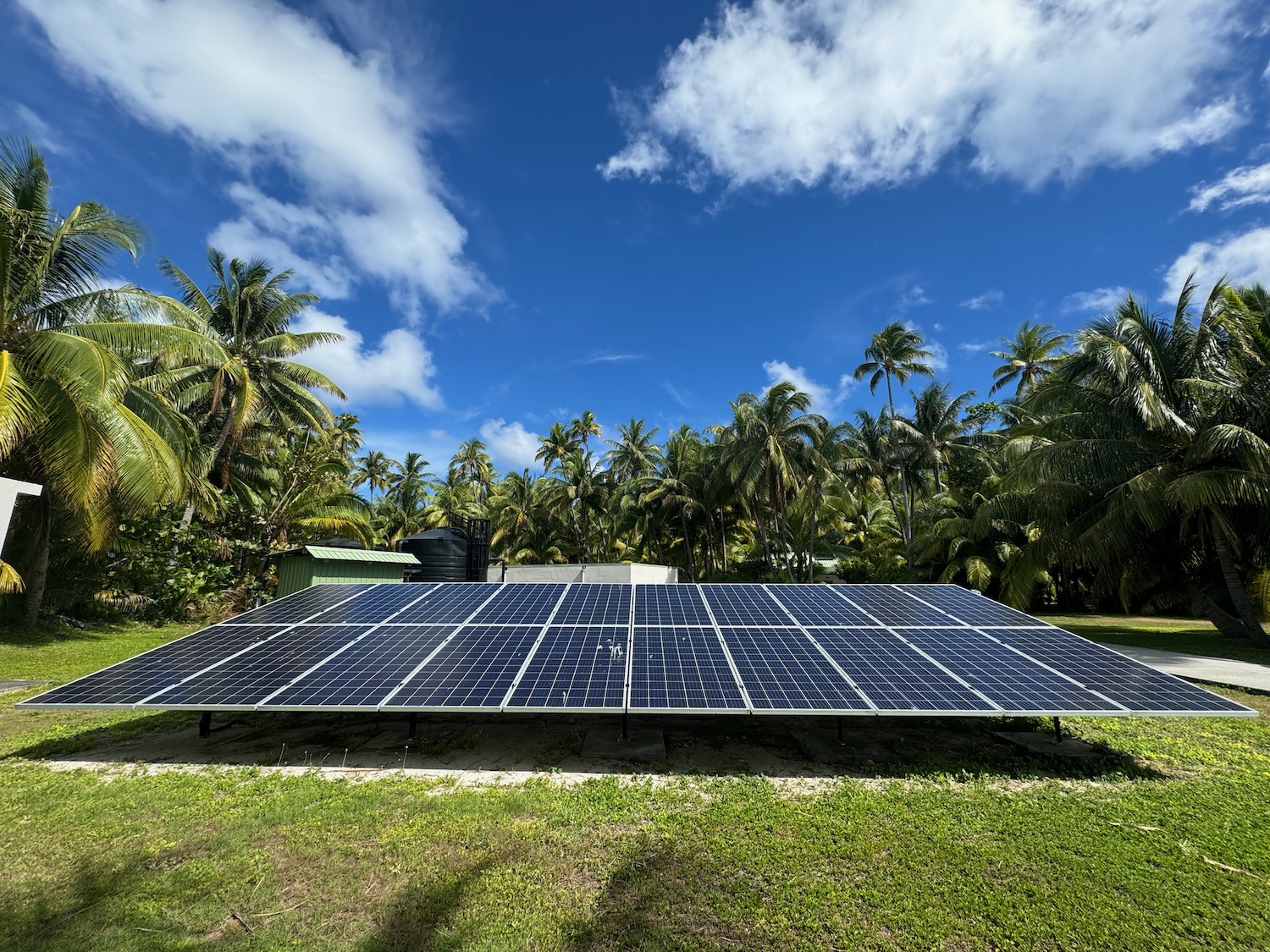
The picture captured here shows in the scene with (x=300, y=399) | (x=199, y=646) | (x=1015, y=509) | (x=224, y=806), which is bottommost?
(x=224, y=806)

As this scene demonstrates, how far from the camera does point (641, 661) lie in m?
7.63

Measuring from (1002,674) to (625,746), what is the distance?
207 inches

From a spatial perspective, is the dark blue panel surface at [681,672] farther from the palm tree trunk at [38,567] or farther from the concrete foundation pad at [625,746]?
the palm tree trunk at [38,567]

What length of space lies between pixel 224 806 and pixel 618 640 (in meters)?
4.95

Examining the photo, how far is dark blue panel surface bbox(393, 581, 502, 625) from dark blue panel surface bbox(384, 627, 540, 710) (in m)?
0.78

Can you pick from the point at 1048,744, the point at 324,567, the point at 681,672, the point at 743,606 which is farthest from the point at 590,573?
the point at 1048,744

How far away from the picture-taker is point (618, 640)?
830 cm

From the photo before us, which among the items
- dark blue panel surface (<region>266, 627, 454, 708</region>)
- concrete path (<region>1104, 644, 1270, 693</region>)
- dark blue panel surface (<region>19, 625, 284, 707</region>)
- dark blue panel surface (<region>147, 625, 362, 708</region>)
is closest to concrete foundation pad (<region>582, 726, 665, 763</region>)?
dark blue panel surface (<region>266, 627, 454, 708</region>)

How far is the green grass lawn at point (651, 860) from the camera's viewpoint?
385 cm

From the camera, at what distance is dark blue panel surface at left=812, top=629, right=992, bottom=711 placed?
648 centimetres

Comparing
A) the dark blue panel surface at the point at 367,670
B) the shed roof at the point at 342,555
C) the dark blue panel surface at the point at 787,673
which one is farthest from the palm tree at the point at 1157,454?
the shed roof at the point at 342,555

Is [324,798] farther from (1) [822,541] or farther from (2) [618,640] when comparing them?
(1) [822,541]

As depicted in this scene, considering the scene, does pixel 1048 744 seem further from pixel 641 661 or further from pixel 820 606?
pixel 641 661

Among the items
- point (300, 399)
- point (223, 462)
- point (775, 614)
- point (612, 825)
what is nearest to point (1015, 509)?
point (775, 614)
